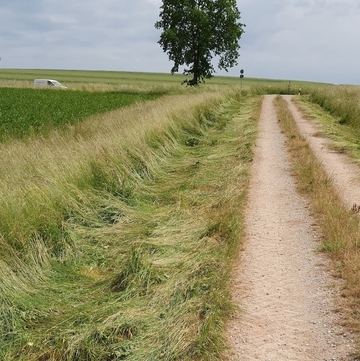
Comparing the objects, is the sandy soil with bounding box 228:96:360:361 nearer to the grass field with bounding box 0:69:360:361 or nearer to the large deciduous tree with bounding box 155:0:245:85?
the grass field with bounding box 0:69:360:361

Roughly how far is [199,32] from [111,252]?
4074 centimetres

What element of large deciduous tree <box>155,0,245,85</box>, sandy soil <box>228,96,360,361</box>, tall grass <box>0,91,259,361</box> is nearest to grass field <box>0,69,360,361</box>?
tall grass <box>0,91,259,361</box>

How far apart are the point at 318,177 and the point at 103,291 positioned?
555cm

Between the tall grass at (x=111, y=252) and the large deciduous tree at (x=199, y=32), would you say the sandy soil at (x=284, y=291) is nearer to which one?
the tall grass at (x=111, y=252)

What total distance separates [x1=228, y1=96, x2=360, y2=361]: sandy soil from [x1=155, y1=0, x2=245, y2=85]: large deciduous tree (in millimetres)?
37388

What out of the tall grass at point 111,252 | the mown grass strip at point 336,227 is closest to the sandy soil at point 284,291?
the mown grass strip at point 336,227

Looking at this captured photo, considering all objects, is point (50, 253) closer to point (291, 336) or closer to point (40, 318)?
point (40, 318)

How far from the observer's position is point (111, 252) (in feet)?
17.7

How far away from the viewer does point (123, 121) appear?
1349 centimetres

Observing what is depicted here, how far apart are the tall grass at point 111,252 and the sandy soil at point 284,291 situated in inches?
9.4

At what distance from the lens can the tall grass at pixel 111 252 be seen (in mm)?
3688

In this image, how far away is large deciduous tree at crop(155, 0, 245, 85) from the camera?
42344mm

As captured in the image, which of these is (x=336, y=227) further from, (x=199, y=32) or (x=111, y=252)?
(x=199, y=32)

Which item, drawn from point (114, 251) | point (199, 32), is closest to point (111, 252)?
point (114, 251)
